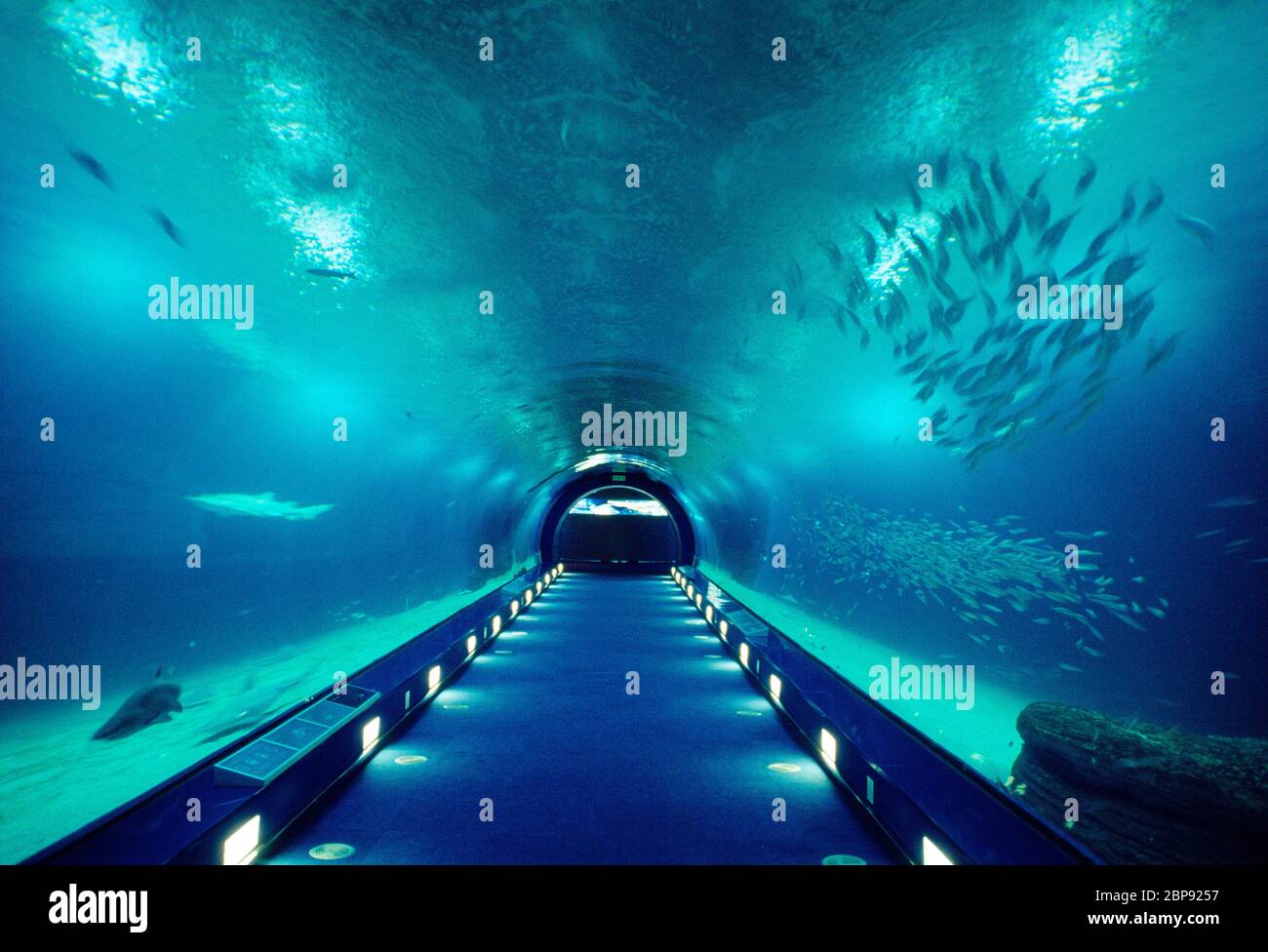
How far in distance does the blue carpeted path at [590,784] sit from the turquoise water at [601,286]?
4062 mm

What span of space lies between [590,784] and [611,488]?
20.7 meters

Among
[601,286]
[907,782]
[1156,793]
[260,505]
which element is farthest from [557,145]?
[260,505]

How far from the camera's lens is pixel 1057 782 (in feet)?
20.7

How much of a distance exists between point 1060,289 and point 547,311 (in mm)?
5729

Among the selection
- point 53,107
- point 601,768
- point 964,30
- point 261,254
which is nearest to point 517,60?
point 964,30

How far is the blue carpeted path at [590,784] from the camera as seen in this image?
2.97 meters

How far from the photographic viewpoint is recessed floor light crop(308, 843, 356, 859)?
2814 millimetres

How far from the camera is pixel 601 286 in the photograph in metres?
5.94

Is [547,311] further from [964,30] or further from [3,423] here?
[3,423]

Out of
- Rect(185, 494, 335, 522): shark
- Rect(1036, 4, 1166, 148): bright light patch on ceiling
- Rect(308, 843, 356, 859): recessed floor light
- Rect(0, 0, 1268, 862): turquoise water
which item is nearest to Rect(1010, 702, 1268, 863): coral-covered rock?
Rect(0, 0, 1268, 862): turquoise water

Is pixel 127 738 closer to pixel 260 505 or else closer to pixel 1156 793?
pixel 260 505

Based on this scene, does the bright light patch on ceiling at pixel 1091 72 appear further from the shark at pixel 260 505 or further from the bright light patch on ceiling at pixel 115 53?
the shark at pixel 260 505

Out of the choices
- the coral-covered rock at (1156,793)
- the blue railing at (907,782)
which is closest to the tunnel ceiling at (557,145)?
the blue railing at (907,782)

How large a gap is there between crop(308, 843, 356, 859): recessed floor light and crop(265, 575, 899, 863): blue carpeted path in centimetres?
4
